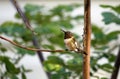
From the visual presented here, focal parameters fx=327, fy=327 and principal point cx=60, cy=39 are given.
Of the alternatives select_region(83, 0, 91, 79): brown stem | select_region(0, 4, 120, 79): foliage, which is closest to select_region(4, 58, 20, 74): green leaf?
select_region(0, 4, 120, 79): foliage

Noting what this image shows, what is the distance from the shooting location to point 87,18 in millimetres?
461

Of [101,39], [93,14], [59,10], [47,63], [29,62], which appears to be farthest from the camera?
[93,14]

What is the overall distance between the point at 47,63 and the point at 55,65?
0.02 meters

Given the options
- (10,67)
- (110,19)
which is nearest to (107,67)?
(110,19)

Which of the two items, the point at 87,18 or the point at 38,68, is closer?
the point at 87,18

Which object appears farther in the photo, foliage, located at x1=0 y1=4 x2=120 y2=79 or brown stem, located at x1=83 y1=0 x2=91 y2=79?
foliage, located at x1=0 y1=4 x2=120 y2=79

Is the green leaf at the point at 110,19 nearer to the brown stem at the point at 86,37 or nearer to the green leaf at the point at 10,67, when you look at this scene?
the green leaf at the point at 10,67

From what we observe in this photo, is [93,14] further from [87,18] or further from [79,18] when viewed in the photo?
[87,18]

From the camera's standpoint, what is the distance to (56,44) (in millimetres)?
1143

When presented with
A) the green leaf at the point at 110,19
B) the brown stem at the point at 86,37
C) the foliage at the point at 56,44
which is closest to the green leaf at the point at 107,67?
the foliage at the point at 56,44

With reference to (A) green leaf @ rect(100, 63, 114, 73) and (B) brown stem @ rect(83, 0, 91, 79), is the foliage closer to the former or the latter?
(A) green leaf @ rect(100, 63, 114, 73)

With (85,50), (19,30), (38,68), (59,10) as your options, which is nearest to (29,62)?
(38,68)

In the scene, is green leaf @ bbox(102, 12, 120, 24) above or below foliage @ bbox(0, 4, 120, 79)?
above

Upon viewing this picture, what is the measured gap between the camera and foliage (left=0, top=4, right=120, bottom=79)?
2.57 feet
